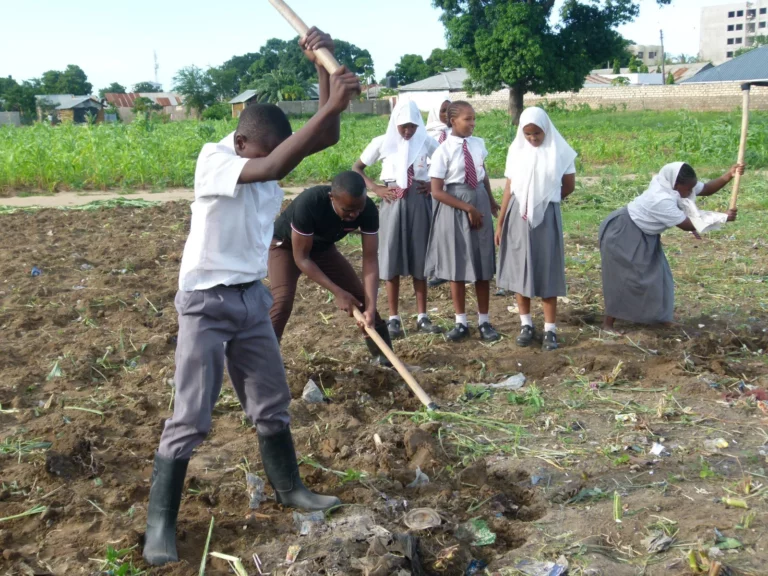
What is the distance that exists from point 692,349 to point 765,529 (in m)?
2.31

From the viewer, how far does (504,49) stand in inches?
1168

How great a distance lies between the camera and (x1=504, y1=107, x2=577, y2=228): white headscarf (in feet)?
16.3

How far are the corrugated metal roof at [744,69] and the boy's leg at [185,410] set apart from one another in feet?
110

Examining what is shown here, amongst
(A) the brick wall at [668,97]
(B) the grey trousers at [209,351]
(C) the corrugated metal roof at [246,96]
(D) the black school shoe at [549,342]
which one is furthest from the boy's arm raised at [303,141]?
(C) the corrugated metal roof at [246,96]

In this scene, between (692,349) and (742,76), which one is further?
(742,76)

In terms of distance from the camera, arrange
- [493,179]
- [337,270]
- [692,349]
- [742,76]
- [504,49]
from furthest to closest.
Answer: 1. [742,76]
2. [504,49]
3. [493,179]
4. [692,349]
5. [337,270]

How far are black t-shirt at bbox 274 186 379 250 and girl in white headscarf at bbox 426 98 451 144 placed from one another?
1969 mm

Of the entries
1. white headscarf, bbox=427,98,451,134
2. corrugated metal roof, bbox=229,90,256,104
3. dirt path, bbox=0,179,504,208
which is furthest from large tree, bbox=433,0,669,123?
corrugated metal roof, bbox=229,90,256,104

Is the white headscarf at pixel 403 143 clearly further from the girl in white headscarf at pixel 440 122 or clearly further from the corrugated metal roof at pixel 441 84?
the corrugated metal roof at pixel 441 84

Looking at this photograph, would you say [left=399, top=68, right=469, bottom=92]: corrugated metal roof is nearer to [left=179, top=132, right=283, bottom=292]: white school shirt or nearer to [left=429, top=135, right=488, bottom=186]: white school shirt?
[left=429, top=135, right=488, bottom=186]: white school shirt

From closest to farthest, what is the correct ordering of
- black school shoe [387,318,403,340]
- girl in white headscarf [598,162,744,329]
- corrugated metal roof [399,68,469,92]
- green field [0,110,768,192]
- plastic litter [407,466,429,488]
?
plastic litter [407,466,429,488]
girl in white headscarf [598,162,744,329]
black school shoe [387,318,403,340]
green field [0,110,768,192]
corrugated metal roof [399,68,469,92]

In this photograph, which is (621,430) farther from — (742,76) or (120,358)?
(742,76)

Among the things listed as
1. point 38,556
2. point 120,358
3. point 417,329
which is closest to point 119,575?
point 38,556

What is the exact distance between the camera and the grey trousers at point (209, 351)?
9.02 ft
